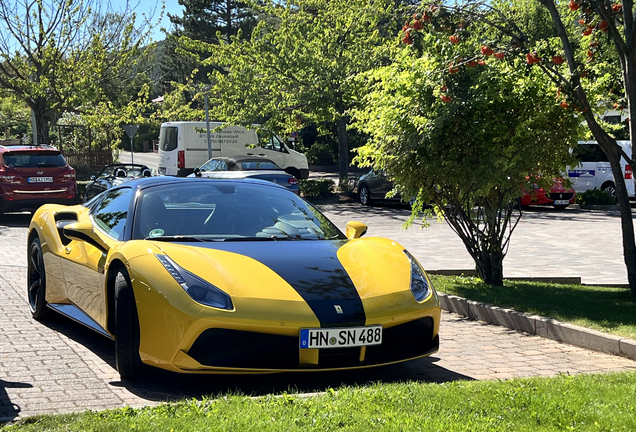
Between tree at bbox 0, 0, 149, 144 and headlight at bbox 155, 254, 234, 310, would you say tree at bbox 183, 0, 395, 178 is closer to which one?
tree at bbox 0, 0, 149, 144

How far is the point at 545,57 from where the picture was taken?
Answer: 324 inches

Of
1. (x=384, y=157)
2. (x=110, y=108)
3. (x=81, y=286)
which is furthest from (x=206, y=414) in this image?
(x=110, y=108)

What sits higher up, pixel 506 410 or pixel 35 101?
pixel 35 101

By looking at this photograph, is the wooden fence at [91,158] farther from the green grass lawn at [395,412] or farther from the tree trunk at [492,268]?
the green grass lawn at [395,412]

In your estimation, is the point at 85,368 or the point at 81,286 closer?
the point at 85,368

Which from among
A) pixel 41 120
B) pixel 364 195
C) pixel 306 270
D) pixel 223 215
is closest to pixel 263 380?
pixel 306 270

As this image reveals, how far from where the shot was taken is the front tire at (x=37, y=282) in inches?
283

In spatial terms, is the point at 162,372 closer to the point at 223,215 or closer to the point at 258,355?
the point at 258,355

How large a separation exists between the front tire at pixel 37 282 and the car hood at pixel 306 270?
89.6 inches

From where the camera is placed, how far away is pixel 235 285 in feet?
16.2

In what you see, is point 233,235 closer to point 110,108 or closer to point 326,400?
point 326,400

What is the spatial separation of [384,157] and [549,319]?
2.86 meters

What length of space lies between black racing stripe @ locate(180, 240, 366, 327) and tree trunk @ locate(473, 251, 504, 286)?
381 cm

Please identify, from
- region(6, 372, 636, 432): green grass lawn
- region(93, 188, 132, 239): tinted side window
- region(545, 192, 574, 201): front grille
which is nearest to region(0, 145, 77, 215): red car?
region(93, 188, 132, 239): tinted side window
